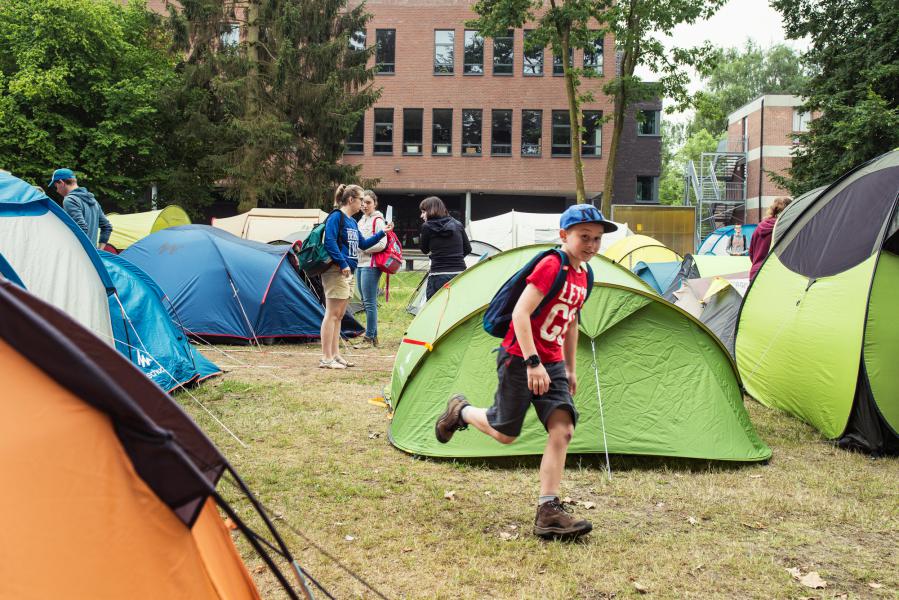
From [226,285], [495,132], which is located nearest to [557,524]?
[226,285]

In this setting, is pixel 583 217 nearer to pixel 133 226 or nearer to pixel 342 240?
pixel 342 240

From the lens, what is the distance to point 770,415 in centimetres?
681

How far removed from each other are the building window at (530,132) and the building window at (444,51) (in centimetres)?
401

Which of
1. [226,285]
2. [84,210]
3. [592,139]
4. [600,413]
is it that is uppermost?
[592,139]

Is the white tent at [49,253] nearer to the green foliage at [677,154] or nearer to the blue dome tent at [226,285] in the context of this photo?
the blue dome tent at [226,285]

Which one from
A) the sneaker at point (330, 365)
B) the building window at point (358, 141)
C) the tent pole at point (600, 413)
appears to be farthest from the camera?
the building window at point (358, 141)

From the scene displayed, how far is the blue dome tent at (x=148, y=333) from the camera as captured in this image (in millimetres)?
6848

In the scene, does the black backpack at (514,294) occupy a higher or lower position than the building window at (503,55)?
lower

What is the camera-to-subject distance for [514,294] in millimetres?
3906

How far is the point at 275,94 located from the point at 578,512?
2380 cm

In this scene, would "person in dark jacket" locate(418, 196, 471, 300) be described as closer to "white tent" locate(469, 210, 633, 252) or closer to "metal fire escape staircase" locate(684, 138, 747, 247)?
"white tent" locate(469, 210, 633, 252)

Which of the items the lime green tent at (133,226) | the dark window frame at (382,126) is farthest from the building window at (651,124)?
the lime green tent at (133,226)

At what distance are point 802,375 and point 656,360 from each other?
6.28 ft

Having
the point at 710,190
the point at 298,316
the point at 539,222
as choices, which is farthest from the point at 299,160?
the point at 710,190
